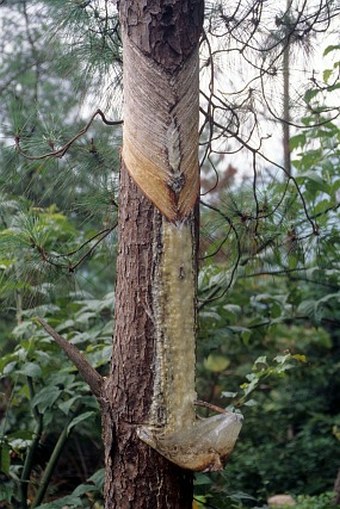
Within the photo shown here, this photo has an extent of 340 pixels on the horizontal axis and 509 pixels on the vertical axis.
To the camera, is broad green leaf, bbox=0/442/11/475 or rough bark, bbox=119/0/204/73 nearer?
rough bark, bbox=119/0/204/73

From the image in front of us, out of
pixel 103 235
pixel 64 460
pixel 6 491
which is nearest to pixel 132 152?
pixel 103 235

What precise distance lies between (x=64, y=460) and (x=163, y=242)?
3.40 meters

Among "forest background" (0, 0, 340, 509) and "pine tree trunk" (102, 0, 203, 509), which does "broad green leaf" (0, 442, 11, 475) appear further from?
"pine tree trunk" (102, 0, 203, 509)

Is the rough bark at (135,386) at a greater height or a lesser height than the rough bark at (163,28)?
lesser

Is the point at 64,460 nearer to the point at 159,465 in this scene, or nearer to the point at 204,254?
the point at 204,254

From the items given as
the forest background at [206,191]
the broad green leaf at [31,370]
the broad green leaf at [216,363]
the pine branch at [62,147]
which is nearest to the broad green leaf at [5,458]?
the forest background at [206,191]

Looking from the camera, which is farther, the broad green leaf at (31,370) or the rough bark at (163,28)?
the broad green leaf at (31,370)

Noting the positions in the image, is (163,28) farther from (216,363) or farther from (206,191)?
(216,363)

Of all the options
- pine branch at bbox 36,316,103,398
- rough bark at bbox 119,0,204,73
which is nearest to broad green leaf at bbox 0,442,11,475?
pine branch at bbox 36,316,103,398

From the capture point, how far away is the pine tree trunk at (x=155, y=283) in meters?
1.69

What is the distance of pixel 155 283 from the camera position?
171 cm

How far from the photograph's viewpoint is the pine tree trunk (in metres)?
1.69

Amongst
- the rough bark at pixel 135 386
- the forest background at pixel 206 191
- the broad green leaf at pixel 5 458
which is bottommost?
the broad green leaf at pixel 5 458

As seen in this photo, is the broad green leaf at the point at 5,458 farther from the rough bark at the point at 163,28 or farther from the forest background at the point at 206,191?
the rough bark at the point at 163,28
